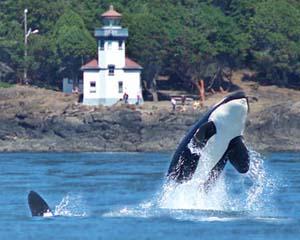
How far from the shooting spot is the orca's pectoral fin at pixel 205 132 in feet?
132

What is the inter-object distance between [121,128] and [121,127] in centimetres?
8

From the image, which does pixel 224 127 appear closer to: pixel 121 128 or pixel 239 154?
pixel 239 154

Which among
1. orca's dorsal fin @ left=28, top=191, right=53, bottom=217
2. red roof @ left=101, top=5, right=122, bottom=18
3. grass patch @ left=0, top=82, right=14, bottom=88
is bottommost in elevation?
orca's dorsal fin @ left=28, top=191, right=53, bottom=217

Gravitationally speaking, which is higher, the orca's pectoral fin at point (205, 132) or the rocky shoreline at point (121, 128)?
the rocky shoreline at point (121, 128)

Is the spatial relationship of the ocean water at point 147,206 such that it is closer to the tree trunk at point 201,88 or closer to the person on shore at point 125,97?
the person on shore at point 125,97

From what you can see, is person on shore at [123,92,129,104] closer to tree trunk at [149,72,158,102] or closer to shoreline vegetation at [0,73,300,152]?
shoreline vegetation at [0,73,300,152]

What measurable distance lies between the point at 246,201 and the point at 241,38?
52.7 metres

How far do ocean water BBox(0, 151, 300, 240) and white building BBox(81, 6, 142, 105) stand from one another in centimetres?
3088

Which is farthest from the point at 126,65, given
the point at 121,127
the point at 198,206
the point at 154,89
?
the point at 198,206

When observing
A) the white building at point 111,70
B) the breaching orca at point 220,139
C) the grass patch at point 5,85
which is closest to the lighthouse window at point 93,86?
the white building at point 111,70

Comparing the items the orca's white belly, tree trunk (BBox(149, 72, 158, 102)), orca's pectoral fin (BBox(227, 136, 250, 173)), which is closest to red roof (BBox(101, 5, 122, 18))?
tree trunk (BBox(149, 72, 158, 102))

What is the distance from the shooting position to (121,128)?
296 ft

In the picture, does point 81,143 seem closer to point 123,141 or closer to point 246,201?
point 123,141

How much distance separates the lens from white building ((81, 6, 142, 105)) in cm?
9531
